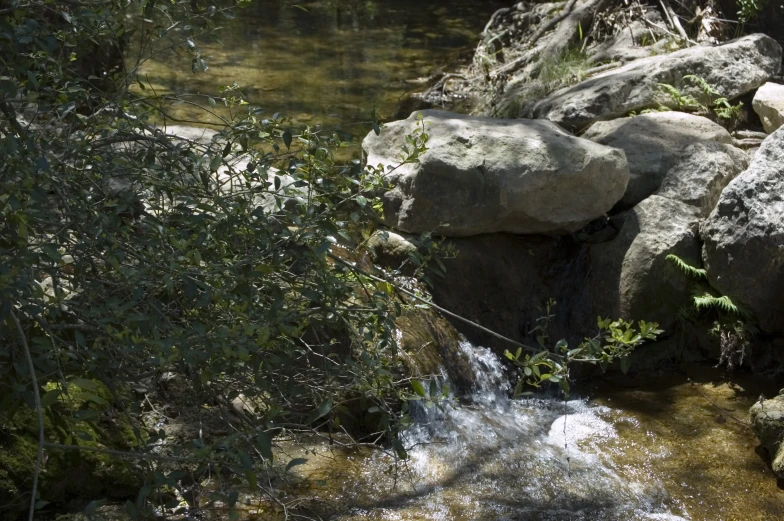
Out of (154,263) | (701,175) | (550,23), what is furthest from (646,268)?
(550,23)

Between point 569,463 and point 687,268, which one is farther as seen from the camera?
point 687,268

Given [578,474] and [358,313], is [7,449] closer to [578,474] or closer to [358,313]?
[358,313]

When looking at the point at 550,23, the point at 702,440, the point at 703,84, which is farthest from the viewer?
the point at 550,23

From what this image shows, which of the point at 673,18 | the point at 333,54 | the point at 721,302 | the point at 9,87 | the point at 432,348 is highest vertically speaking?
the point at 9,87

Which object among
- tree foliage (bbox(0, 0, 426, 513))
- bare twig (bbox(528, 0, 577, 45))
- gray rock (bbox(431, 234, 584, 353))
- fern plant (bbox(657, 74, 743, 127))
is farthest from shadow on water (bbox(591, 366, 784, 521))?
bare twig (bbox(528, 0, 577, 45))

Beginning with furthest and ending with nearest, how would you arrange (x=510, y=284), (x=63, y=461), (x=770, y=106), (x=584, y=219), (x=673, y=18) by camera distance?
1. (x=673, y=18)
2. (x=770, y=106)
3. (x=510, y=284)
4. (x=584, y=219)
5. (x=63, y=461)

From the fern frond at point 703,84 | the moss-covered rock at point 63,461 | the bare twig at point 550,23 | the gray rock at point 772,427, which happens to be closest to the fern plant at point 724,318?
the gray rock at point 772,427

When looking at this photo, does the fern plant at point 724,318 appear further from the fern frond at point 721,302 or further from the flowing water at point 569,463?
the flowing water at point 569,463

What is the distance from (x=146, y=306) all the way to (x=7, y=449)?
129 centimetres

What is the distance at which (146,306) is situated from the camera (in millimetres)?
2988

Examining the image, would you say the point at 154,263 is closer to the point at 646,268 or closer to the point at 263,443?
the point at 263,443

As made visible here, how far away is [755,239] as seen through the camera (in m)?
5.78

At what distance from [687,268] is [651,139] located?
3.74ft

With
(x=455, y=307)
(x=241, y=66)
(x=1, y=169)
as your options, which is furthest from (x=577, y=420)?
(x=241, y=66)
